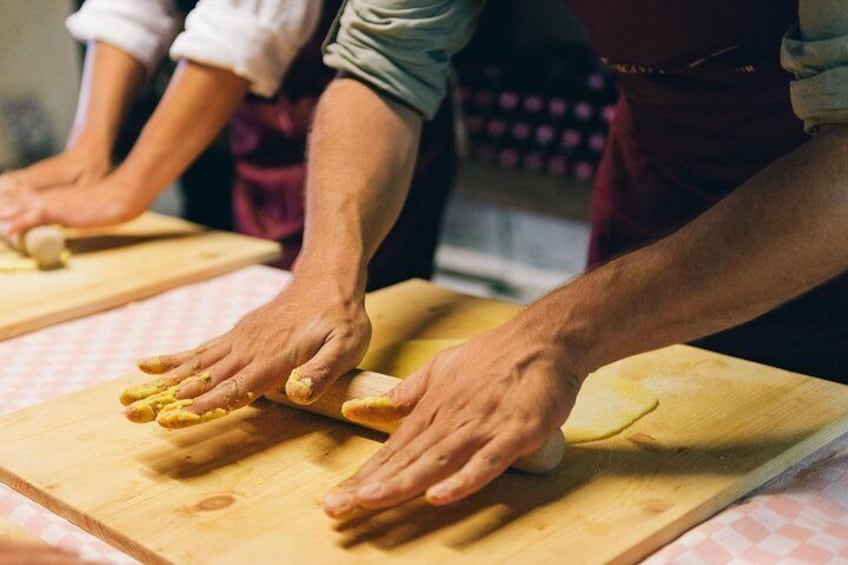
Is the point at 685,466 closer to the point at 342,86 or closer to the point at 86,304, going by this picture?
the point at 342,86

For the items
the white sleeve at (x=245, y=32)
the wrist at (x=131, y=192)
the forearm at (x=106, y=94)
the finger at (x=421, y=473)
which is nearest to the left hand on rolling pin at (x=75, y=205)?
the wrist at (x=131, y=192)

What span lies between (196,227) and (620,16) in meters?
0.82

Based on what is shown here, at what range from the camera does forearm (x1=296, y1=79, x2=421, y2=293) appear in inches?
47.0

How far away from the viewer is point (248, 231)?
1.96 m

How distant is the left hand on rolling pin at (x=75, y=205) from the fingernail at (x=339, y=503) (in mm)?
946

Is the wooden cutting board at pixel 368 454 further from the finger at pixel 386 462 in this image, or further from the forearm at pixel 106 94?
the forearm at pixel 106 94

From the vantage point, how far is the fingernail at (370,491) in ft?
→ 2.65

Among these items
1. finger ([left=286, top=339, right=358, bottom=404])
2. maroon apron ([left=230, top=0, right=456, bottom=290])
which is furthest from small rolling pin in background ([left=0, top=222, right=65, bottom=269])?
finger ([left=286, top=339, right=358, bottom=404])

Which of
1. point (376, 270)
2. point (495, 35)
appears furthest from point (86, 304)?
point (495, 35)

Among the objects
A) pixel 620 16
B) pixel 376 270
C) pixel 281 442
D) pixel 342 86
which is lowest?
pixel 376 270

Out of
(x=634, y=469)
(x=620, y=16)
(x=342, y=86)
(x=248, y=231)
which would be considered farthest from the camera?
(x=248, y=231)

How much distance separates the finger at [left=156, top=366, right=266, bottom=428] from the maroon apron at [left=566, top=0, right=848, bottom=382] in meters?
0.47

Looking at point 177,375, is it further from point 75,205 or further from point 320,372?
point 75,205

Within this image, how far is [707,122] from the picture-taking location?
1310mm
